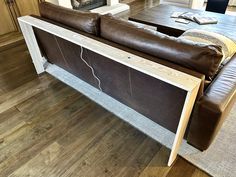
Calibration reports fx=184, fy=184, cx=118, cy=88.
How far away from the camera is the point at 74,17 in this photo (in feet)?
5.58

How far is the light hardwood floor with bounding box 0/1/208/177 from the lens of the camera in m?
1.40

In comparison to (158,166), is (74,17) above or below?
above

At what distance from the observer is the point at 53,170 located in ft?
4.60

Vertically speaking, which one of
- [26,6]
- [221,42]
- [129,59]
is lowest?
[26,6]

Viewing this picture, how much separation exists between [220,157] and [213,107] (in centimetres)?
59

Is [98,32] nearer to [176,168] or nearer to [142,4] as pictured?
[176,168]

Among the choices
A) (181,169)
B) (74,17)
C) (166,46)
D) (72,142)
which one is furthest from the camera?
(74,17)

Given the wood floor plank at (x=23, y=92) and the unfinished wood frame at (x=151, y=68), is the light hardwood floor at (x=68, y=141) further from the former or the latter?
the unfinished wood frame at (x=151, y=68)

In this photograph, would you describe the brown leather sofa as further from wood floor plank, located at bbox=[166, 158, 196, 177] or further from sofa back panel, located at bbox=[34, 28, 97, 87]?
wood floor plank, located at bbox=[166, 158, 196, 177]

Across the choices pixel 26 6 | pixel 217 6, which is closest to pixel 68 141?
pixel 26 6

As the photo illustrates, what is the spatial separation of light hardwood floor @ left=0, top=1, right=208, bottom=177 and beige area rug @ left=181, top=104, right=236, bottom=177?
8 cm

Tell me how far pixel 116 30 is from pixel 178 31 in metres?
1.34

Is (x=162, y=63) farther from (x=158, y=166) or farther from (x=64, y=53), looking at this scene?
(x=64, y=53)

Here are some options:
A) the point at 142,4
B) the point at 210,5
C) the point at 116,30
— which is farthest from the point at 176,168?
the point at 142,4
